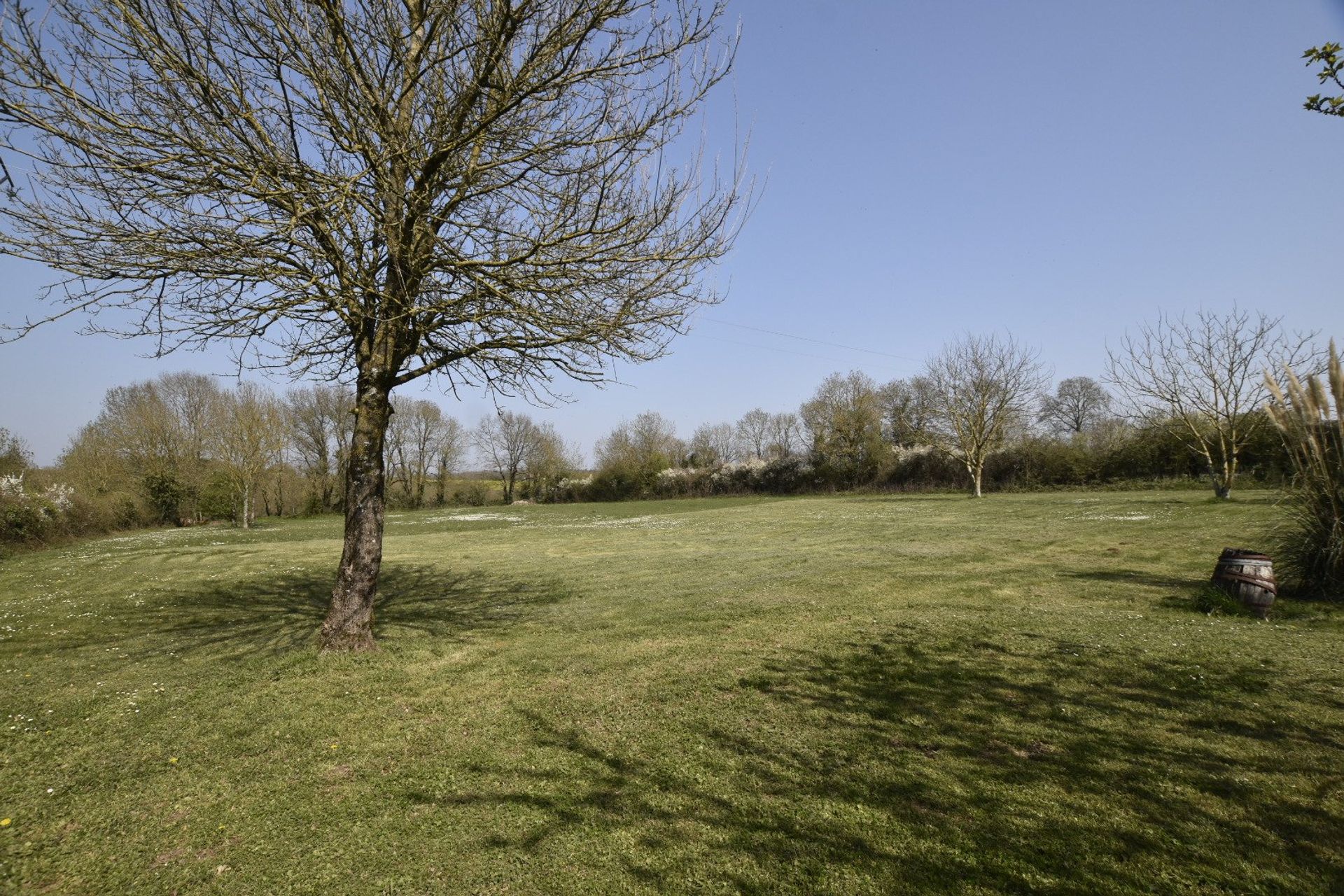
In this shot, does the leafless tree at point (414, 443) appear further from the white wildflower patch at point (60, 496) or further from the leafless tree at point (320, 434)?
the white wildflower patch at point (60, 496)

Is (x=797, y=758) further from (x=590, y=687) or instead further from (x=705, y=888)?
(x=590, y=687)

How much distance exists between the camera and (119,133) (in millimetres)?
5133

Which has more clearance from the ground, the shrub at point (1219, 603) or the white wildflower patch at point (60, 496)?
the white wildflower patch at point (60, 496)

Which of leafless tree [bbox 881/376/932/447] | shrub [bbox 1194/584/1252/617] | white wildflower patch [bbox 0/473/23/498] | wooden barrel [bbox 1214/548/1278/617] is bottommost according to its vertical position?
shrub [bbox 1194/584/1252/617]

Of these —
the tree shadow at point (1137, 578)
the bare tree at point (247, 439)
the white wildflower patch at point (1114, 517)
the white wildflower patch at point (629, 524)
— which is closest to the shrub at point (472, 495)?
the bare tree at point (247, 439)

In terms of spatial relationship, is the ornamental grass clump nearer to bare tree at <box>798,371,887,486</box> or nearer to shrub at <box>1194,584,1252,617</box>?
shrub at <box>1194,584,1252,617</box>

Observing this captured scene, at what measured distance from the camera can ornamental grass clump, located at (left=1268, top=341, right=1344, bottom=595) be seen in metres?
6.84

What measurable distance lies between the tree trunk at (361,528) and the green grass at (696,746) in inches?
19.2

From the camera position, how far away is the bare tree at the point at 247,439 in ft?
113

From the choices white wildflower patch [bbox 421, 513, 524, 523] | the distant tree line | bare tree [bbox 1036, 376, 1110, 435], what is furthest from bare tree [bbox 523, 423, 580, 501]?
bare tree [bbox 1036, 376, 1110, 435]

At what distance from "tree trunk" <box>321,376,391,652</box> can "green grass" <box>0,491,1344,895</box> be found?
489 mm

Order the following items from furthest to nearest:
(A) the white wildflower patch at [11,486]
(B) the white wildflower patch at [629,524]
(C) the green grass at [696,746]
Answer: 1. (B) the white wildflower patch at [629,524]
2. (A) the white wildflower patch at [11,486]
3. (C) the green grass at [696,746]

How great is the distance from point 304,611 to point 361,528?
13.1ft

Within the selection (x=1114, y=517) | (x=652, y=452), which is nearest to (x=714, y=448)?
(x=652, y=452)
